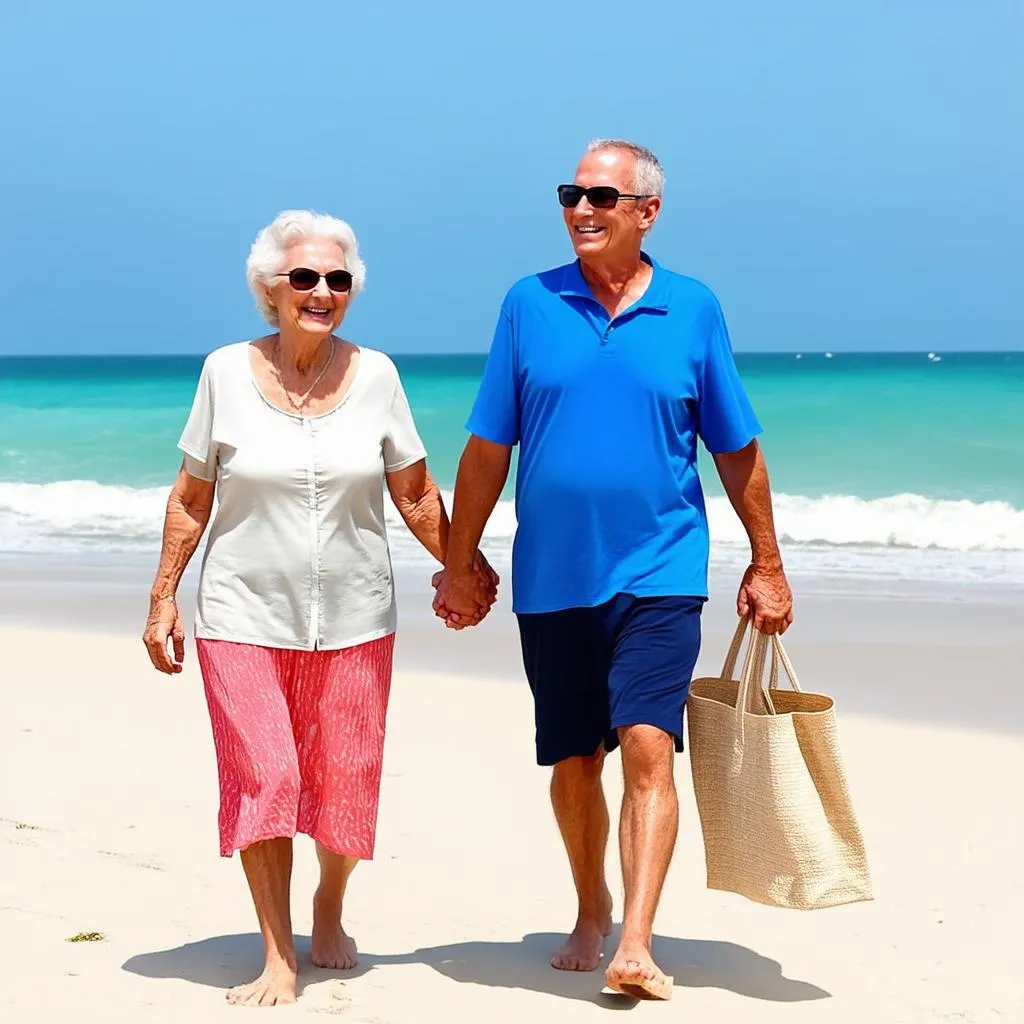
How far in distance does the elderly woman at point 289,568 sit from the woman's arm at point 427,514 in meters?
0.08

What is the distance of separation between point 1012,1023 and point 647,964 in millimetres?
881

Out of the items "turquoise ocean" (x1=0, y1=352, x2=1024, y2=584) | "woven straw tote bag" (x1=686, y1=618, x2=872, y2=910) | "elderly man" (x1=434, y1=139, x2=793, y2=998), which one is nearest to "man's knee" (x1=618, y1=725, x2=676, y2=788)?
"elderly man" (x1=434, y1=139, x2=793, y2=998)

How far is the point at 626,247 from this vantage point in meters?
4.27

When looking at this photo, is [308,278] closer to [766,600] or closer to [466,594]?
[466,594]

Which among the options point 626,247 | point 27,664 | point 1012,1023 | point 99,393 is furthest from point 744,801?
point 99,393

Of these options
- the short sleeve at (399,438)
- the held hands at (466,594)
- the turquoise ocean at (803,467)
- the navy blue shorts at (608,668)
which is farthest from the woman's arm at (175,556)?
the turquoise ocean at (803,467)

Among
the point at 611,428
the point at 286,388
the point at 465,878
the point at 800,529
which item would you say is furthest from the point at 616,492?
the point at 800,529

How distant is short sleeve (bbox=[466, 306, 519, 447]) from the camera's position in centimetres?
425

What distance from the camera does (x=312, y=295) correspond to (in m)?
4.10

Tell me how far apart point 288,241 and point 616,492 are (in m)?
1.02

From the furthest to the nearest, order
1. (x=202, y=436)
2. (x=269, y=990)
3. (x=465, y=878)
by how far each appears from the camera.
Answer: (x=465, y=878) → (x=202, y=436) → (x=269, y=990)

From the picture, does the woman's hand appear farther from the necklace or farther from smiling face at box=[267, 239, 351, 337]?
smiling face at box=[267, 239, 351, 337]

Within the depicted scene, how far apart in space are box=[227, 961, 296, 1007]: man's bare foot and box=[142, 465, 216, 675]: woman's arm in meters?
0.77

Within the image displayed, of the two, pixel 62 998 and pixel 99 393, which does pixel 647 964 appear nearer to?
pixel 62 998
